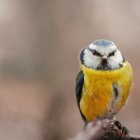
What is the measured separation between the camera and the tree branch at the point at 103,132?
2518mm

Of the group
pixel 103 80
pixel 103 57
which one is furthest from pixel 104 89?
pixel 103 57

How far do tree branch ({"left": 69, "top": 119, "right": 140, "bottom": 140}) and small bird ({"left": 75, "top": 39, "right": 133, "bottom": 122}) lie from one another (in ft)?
3.07

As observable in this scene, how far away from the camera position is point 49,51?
31.8ft

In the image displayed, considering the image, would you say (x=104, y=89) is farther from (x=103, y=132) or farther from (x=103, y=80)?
(x=103, y=132)

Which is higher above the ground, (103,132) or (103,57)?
(103,57)

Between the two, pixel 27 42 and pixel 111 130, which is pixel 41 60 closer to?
pixel 27 42

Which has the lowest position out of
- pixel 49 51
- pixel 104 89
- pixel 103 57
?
pixel 49 51

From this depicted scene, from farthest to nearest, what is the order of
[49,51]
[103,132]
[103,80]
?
[49,51] < [103,80] < [103,132]

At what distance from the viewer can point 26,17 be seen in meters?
10.4

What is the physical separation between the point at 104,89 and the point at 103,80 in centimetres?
5

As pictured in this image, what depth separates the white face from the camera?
4160 millimetres

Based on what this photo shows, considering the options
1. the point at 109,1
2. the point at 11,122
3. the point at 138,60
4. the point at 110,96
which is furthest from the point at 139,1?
the point at 110,96

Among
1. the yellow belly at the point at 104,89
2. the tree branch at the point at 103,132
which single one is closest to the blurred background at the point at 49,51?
the yellow belly at the point at 104,89

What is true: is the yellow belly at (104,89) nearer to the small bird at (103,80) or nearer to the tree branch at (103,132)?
the small bird at (103,80)
